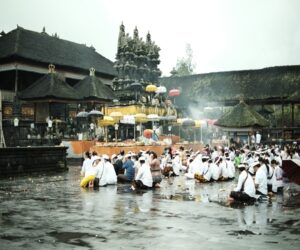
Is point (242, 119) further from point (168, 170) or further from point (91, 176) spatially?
point (91, 176)

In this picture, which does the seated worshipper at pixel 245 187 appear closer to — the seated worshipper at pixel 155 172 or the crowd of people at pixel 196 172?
the crowd of people at pixel 196 172

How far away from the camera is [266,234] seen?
27.8 feet

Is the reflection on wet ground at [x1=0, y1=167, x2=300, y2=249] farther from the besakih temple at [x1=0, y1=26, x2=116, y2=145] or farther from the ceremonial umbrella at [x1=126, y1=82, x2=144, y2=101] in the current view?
the ceremonial umbrella at [x1=126, y1=82, x2=144, y2=101]

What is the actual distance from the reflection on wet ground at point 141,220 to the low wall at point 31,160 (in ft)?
17.0

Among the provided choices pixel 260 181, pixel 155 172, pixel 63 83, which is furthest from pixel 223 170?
pixel 63 83

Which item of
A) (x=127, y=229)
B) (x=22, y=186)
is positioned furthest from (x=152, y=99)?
(x=127, y=229)

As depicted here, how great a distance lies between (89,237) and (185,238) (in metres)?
1.84

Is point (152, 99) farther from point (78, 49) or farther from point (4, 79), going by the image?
point (4, 79)

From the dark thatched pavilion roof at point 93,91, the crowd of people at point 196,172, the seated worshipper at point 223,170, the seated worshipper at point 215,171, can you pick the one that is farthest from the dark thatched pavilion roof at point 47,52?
the seated worshipper at point 215,171

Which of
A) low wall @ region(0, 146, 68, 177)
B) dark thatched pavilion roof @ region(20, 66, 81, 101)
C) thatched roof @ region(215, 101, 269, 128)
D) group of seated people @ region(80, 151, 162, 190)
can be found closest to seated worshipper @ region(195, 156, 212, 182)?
group of seated people @ region(80, 151, 162, 190)

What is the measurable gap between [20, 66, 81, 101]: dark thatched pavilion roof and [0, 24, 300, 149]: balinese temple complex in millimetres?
76

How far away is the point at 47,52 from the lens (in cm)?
4138

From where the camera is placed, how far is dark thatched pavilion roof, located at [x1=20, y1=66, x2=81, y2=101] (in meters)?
32.5

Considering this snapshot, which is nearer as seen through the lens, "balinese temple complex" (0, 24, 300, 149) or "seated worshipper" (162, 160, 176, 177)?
"seated worshipper" (162, 160, 176, 177)
